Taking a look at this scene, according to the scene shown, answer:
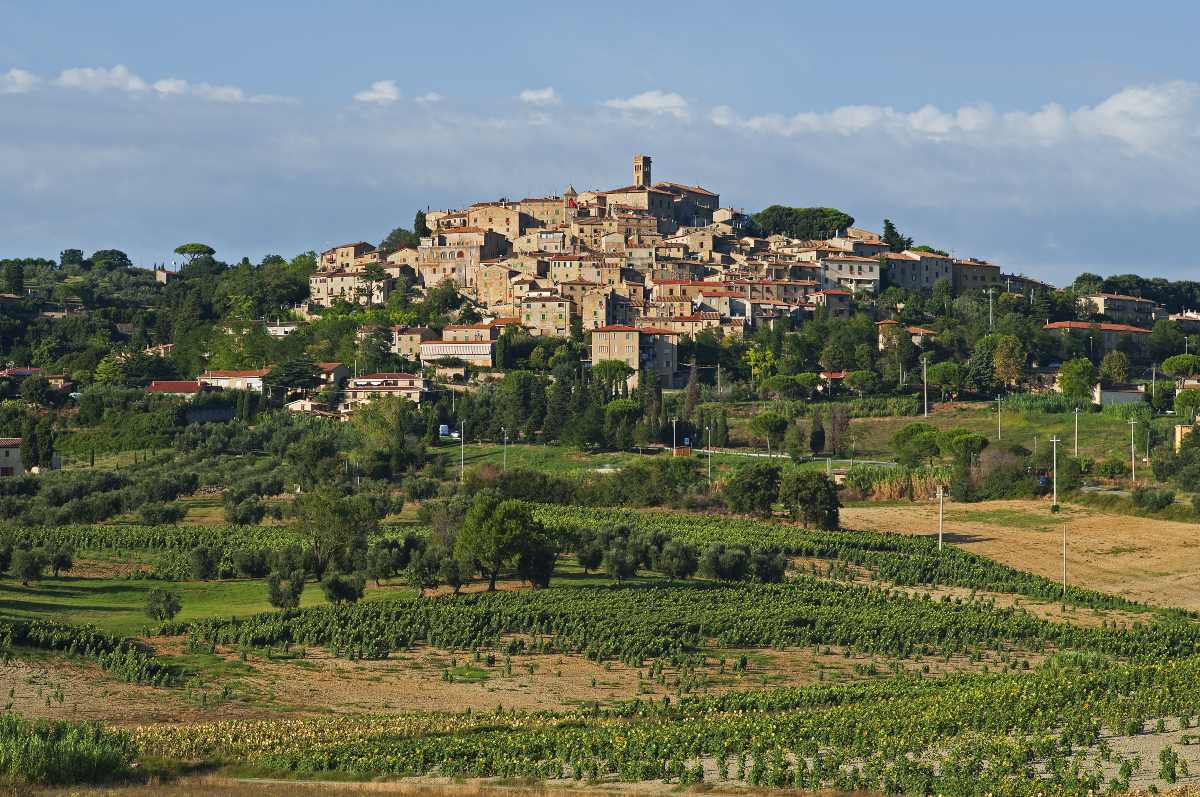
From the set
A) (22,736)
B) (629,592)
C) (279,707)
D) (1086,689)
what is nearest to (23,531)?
(629,592)

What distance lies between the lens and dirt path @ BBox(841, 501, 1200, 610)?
60.8m

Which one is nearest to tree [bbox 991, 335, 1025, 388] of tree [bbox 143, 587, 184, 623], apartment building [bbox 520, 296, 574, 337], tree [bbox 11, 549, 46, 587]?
apartment building [bbox 520, 296, 574, 337]

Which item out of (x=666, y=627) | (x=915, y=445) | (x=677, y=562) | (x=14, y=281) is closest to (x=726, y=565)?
(x=677, y=562)

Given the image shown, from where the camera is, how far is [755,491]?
76.4 meters

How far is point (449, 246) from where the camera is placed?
13100 centimetres

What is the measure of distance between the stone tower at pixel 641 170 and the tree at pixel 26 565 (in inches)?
3964

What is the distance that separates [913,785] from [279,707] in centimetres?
1489

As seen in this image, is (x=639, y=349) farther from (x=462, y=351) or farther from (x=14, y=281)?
(x=14, y=281)

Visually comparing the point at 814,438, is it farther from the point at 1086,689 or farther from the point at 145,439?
the point at 1086,689

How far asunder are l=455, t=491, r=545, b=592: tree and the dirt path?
64.4 ft

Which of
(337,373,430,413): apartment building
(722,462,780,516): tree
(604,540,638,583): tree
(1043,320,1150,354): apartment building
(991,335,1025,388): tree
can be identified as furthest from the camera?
Result: (1043,320,1150,354): apartment building

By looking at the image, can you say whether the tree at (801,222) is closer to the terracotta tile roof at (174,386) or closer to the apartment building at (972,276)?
the apartment building at (972,276)

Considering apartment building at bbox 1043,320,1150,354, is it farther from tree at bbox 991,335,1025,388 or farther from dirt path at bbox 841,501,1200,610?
dirt path at bbox 841,501,1200,610

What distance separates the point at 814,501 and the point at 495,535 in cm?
2124
